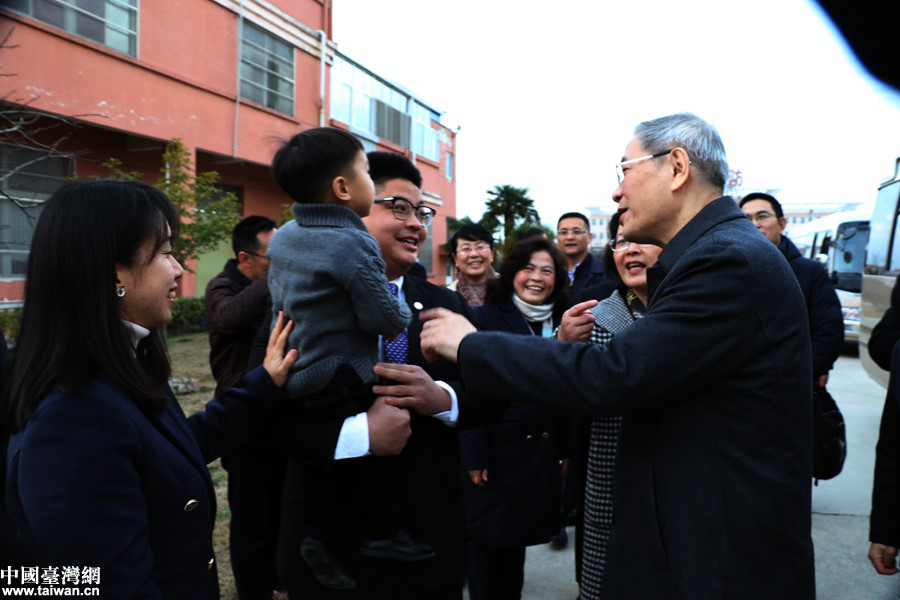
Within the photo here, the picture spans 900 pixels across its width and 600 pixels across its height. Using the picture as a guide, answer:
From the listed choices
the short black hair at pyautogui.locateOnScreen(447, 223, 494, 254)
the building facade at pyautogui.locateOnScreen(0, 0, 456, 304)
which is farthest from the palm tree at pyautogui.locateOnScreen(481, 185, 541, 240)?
the short black hair at pyautogui.locateOnScreen(447, 223, 494, 254)

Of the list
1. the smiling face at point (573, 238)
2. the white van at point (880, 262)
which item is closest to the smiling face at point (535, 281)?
the smiling face at point (573, 238)

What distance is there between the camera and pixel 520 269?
3803 mm

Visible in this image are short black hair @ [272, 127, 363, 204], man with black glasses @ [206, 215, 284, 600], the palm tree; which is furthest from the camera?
the palm tree

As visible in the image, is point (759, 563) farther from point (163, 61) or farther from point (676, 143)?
point (163, 61)

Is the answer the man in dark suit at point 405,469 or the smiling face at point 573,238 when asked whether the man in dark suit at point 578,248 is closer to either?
the smiling face at point 573,238

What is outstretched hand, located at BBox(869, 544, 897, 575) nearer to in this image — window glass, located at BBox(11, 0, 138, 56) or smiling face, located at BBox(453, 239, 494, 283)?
smiling face, located at BBox(453, 239, 494, 283)

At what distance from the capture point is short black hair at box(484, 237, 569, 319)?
3.80 metres

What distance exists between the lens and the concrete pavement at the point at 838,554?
3.72 metres

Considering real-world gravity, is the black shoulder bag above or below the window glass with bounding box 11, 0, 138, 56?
below

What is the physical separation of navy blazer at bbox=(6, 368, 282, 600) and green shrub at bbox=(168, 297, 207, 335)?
1260cm

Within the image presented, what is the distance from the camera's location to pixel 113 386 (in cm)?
140

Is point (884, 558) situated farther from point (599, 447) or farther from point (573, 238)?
point (573, 238)

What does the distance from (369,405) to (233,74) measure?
13704 millimetres

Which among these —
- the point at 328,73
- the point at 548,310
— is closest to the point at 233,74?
the point at 328,73
